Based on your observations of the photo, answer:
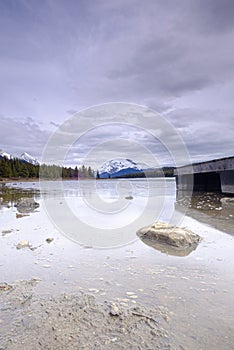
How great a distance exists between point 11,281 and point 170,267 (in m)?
2.46

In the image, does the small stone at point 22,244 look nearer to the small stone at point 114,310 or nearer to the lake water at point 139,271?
the lake water at point 139,271

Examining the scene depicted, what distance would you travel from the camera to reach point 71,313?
2.66m

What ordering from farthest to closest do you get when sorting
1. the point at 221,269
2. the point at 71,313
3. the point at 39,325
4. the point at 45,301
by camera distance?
the point at 221,269
the point at 45,301
the point at 71,313
the point at 39,325

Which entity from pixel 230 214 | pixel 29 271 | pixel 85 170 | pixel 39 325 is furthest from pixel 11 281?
pixel 85 170

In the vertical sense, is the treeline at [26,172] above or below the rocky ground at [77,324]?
above

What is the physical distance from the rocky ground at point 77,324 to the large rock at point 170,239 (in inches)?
87.3

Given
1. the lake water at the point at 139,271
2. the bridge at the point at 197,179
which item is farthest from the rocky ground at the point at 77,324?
the bridge at the point at 197,179

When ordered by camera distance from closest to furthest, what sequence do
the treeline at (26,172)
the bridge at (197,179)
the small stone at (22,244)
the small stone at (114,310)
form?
1. the small stone at (114,310)
2. the small stone at (22,244)
3. the bridge at (197,179)
4. the treeline at (26,172)

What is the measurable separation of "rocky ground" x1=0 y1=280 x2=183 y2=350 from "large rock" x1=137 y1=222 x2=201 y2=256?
2.22 meters

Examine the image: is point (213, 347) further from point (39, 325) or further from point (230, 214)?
point (230, 214)

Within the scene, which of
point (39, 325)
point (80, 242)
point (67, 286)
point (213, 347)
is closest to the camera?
point (213, 347)

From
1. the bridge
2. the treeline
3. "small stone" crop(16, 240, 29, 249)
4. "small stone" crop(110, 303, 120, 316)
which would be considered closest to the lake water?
"small stone" crop(16, 240, 29, 249)

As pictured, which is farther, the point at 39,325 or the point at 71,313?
the point at 71,313

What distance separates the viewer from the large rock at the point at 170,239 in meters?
4.83
